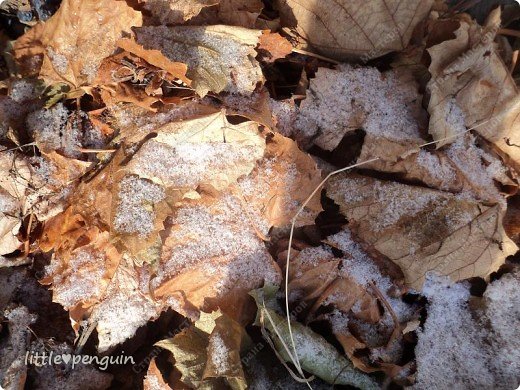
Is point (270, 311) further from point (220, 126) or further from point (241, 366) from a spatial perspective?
point (220, 126)

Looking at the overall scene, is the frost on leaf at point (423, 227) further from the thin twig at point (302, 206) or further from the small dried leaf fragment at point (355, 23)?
the small dried leaf fragment at point (355, 23)

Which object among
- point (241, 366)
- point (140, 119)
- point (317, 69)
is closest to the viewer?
point (241, 366)

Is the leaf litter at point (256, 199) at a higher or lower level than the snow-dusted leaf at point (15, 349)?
higher

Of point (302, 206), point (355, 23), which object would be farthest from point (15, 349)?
point (355, 23)

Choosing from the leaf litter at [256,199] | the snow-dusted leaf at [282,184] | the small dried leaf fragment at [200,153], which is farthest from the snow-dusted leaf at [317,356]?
the small dried leaf fragment at [200,153]

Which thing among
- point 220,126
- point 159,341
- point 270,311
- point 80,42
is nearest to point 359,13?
point 220,126

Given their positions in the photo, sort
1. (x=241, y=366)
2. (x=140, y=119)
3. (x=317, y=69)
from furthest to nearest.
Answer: (x=317, y=69) < (x=140, y=119) < (x=241, y=366)

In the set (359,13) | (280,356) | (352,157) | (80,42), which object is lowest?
(280,356)
